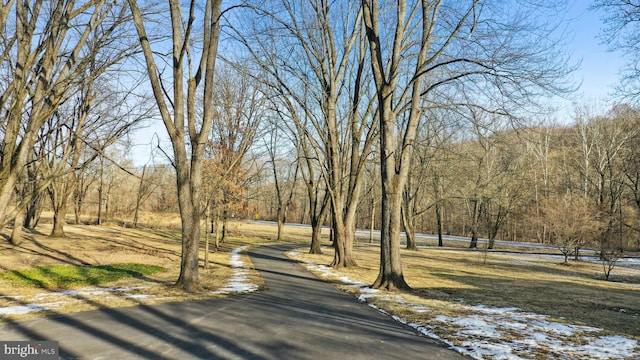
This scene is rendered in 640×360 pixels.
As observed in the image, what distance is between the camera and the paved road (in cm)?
457

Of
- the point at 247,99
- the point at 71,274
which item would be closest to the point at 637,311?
the point at 71,274

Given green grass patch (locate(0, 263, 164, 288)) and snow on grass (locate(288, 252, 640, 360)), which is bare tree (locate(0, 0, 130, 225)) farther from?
snow on grass (locate(288, 252, 640, 360))

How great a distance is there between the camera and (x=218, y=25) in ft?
33.6

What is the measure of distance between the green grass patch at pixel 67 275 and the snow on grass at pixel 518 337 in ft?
26.7

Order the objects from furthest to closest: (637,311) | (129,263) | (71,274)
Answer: (129,263) → (71,274) → (637,311)

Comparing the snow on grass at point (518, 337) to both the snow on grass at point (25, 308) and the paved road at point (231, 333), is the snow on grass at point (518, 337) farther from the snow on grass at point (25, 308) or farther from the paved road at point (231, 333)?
the snow on grass at point (25, 308)

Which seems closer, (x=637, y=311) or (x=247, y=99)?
(x=637, y=311)

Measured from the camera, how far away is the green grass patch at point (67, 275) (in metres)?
9.74

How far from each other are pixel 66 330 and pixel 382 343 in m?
4.54

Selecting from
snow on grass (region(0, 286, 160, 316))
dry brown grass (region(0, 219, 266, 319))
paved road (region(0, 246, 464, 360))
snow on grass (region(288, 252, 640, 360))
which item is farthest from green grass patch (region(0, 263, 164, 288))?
snow on grass (region(288, 252, 640, 360))

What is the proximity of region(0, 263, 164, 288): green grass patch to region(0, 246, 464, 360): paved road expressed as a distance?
177 inches

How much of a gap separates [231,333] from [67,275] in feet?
26.6

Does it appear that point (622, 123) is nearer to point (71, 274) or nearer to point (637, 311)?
point (637, 311)

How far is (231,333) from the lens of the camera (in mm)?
5391
